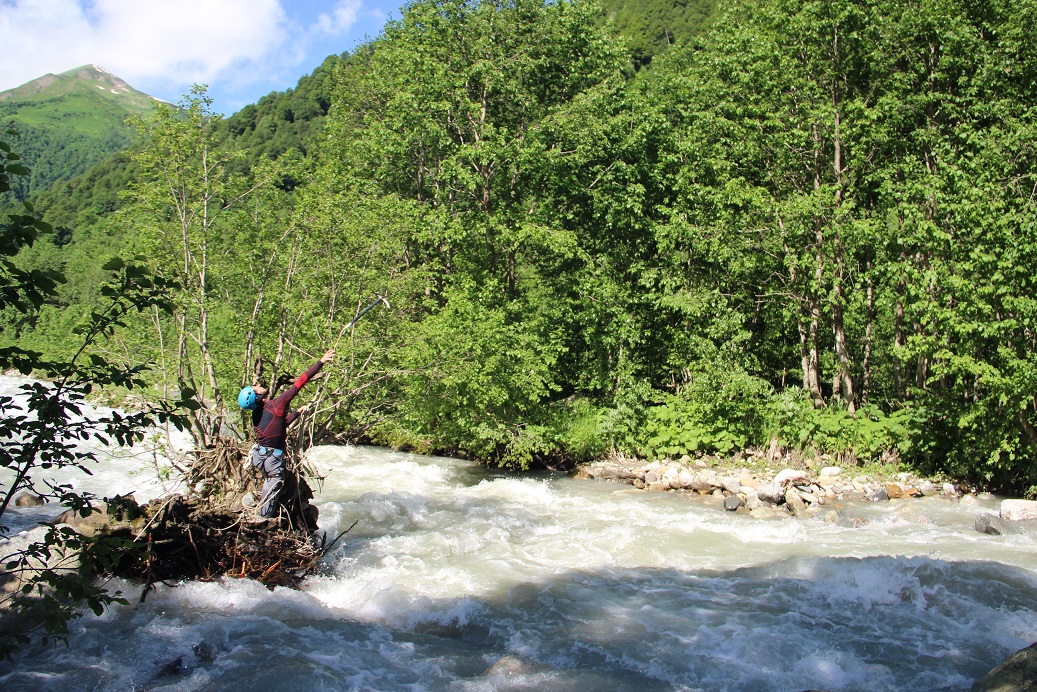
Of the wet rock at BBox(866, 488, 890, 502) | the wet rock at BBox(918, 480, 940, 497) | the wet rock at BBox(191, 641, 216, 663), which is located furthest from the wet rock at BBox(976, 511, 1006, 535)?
the wet rock at BBox(191, 641, 216, 663)

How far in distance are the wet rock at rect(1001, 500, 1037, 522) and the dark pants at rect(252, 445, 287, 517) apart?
10.7 metres

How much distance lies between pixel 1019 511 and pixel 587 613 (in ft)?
26.1

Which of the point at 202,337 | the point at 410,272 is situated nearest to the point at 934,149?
the point at 410,272

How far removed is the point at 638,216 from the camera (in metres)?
19.2

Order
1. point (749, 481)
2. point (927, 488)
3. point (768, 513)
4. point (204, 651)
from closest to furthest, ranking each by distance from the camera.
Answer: point (204, 651), point (768, 513), point (927, 488), point (749, 481)

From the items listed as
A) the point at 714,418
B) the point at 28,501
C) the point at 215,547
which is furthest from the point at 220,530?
the point at 714,418

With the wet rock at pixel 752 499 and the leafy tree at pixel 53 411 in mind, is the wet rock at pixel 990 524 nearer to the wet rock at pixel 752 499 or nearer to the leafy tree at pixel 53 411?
the wet rock at pixel 752 499

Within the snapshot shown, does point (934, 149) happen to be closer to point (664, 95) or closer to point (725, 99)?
point (725, 99)

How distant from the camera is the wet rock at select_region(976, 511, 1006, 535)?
35.9ft

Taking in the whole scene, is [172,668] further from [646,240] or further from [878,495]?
[646,240]

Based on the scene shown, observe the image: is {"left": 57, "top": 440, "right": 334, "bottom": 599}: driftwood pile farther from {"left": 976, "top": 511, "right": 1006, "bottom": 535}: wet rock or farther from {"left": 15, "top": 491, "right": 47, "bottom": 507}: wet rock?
{"left": 976, "top": 511, "right": 1006, "bottom": 535}: wet rock

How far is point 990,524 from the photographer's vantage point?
11.0 metres

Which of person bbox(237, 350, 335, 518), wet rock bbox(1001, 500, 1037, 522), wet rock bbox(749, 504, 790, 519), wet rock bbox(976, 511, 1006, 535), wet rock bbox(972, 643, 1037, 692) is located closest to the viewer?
wet rock bbox(972, 643, 1037, 692)

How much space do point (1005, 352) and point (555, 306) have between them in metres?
9.42
